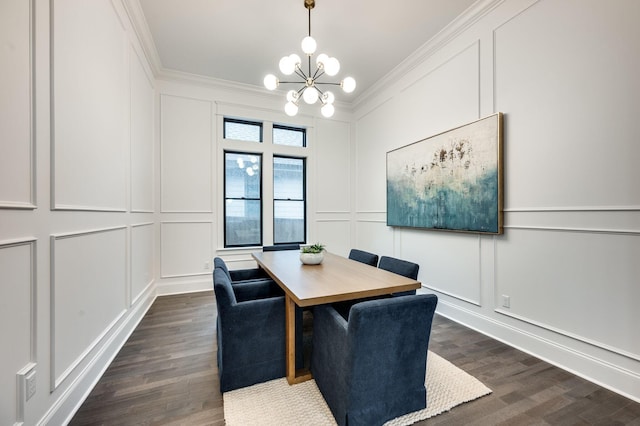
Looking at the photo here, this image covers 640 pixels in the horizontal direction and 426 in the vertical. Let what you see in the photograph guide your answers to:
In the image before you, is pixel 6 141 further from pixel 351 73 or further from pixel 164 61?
pixel 351 73

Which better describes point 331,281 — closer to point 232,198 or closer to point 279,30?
point 279,30

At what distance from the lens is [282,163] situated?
4.69m

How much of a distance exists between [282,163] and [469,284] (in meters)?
3.40

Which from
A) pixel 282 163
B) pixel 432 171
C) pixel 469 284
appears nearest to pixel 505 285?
pixel 469 284

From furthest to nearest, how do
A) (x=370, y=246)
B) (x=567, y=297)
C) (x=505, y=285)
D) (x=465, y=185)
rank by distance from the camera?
(x=370, y=246) → (x=465, y=185) → (x=505, y=285) → (x=567, y=297)

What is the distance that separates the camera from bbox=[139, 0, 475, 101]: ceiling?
2.59 meters

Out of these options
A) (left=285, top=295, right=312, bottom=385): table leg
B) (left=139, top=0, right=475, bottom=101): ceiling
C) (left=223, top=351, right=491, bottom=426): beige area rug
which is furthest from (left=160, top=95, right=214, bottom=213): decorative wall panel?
(left=223, top=351, right=491, bottom=426): beige area rug

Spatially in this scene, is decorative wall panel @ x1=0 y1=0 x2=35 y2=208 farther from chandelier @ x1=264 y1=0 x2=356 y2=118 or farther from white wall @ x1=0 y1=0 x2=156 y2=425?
chandelier @ x1=264 y1=0 x2=356 y2=118

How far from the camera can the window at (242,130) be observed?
432 centimetres

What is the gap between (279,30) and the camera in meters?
2.92

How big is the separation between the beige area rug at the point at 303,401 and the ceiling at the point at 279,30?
3315 millimetres

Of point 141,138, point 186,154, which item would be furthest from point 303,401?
point 186,154

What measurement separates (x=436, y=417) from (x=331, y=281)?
0.98m

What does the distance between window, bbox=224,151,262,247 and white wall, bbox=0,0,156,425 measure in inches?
71.0
